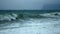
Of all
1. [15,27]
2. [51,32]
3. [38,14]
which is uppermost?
[38,14]

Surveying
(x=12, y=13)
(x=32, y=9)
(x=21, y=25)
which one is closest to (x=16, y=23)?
(x=21, y=25)

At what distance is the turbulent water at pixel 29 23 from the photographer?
1.65 metres

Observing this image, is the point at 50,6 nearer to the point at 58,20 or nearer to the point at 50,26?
the point at 58,20

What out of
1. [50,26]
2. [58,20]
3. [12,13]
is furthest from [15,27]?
[58,20]

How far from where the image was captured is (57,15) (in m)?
2.15

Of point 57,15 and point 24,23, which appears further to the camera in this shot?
point 57,15

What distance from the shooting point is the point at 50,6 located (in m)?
2.25

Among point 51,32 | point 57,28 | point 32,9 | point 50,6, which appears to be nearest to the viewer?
point 51,32

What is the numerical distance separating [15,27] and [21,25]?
0.36 feet

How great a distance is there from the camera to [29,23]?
1815 millimetres

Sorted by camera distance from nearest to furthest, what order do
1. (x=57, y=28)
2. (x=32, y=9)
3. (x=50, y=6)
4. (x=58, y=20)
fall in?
(x=57, y=28)
(x=58, y=20)
(x=32, y=9)
(x=50, y=6)

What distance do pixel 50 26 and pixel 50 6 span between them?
59 centimetres

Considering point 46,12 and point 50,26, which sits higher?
point 46,12

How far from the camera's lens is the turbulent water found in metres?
1.65
